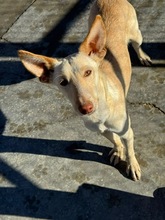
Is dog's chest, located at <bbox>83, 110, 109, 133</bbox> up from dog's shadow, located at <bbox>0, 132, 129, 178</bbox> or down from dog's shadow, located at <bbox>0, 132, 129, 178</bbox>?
up

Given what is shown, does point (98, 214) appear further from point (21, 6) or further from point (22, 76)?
point (21, 6)

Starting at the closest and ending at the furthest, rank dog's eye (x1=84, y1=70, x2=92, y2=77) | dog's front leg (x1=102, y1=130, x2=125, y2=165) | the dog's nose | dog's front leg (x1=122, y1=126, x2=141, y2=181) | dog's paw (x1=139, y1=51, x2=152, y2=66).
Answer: the dog's nose
dog's eye (x1=84, y1=70, x2=92, y2=77)
dog's front leg (x1=122, y1=126, x2=141, y2=181)
dog's front leg (x1=102, y1=130, x2=125, y2=165)
dog's paw (x1=139, y1=51, x2=152, y2=66)

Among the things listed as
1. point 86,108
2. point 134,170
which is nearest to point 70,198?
point 134,170

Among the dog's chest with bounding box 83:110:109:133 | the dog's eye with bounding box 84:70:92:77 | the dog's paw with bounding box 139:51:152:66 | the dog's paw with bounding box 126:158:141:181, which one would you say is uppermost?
the dog's eye with bounding box 84:70:92:77

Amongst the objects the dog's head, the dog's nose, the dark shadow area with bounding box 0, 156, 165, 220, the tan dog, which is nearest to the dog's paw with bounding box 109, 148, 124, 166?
the tan dog

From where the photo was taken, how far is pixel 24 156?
4.69 m

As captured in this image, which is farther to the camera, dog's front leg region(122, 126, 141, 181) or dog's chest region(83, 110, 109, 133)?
dog's front leg region(122, 126, 141, 181)

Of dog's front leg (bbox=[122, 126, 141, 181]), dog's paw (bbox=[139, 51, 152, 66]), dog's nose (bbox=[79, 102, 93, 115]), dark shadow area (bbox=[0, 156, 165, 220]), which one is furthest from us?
dog's paw (bbox=[139, 51, 152, 66])

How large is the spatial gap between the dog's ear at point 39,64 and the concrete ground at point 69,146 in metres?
1.44

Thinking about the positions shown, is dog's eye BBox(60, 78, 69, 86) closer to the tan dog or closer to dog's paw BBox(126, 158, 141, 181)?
the tan dog

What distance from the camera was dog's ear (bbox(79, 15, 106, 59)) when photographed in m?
3.11

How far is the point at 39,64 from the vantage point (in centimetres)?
331

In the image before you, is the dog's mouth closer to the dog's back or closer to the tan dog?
the tan dog

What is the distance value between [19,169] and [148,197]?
167 centimetres
